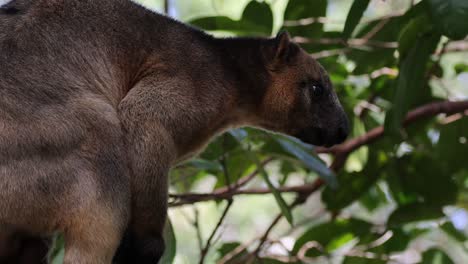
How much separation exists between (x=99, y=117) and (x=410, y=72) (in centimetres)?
181

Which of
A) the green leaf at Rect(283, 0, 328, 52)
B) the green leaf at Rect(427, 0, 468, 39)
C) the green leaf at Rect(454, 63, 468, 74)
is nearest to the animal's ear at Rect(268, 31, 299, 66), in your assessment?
the green leaf at Rect(283, 0, 328, 52)

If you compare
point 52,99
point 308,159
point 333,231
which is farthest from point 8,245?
point 333,231

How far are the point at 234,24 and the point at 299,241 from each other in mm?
1433

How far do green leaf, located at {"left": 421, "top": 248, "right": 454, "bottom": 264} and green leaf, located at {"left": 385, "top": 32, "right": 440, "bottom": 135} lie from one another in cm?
101

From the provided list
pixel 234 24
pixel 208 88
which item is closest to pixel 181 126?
pixel 208 88

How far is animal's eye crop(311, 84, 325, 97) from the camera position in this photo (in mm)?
5016

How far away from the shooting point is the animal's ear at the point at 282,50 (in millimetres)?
4941

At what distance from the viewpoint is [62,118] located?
3844mm

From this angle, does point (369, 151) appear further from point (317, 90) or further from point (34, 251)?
point (34, 251)

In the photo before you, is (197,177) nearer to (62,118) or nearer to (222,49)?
(222,49)

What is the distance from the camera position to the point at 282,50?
4.95m

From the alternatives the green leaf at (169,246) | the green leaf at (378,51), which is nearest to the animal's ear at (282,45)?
the green leaf at (378,51)

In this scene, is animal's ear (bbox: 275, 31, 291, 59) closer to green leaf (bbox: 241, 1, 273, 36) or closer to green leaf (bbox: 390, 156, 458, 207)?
green leaf (bbox: 241, 1, 273, 36)

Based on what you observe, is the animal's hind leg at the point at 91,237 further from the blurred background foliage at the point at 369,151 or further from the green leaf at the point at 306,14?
the green leaf at the point at 306,14
